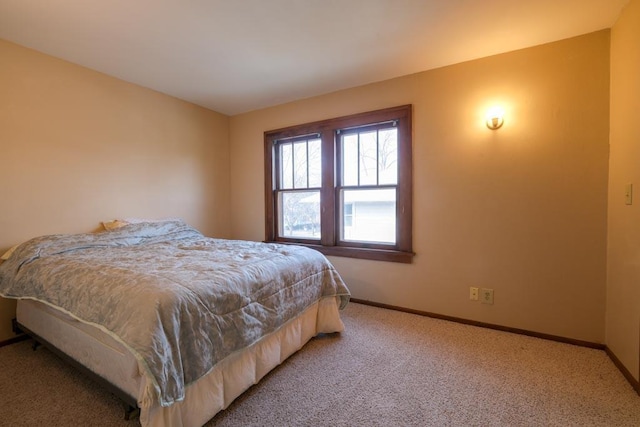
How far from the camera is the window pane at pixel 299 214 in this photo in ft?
11.5

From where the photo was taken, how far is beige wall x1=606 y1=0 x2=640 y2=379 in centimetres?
169

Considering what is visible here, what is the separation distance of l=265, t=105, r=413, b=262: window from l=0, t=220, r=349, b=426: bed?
917mm

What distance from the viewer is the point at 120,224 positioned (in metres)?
2.72

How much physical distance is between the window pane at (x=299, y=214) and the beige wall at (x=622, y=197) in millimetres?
2590

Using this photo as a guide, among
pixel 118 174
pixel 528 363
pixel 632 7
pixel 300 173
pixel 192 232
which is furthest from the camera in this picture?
pixel 300 173

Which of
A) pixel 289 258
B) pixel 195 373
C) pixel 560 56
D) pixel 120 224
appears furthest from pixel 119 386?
pixel 560 56

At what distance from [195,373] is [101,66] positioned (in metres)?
2.94

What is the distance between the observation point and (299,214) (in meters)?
3.66

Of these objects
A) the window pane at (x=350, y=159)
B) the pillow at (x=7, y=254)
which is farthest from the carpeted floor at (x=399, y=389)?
the window pane at (x=350, y=159)

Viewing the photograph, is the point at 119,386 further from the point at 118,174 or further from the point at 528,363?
the point at 528,363

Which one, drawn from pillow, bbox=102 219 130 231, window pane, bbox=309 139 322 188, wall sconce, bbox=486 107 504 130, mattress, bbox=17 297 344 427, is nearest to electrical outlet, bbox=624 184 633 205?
wall sconce, bbox=486 107 504 130

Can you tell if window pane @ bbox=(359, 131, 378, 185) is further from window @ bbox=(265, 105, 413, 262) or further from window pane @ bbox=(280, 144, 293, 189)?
window pane @ bbox=(280, 144, 293, 189)

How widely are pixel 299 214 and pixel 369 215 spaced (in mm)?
980

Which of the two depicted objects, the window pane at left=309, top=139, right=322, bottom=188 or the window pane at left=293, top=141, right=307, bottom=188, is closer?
the window pane at left=309, top=139, right=322, bottom=188
